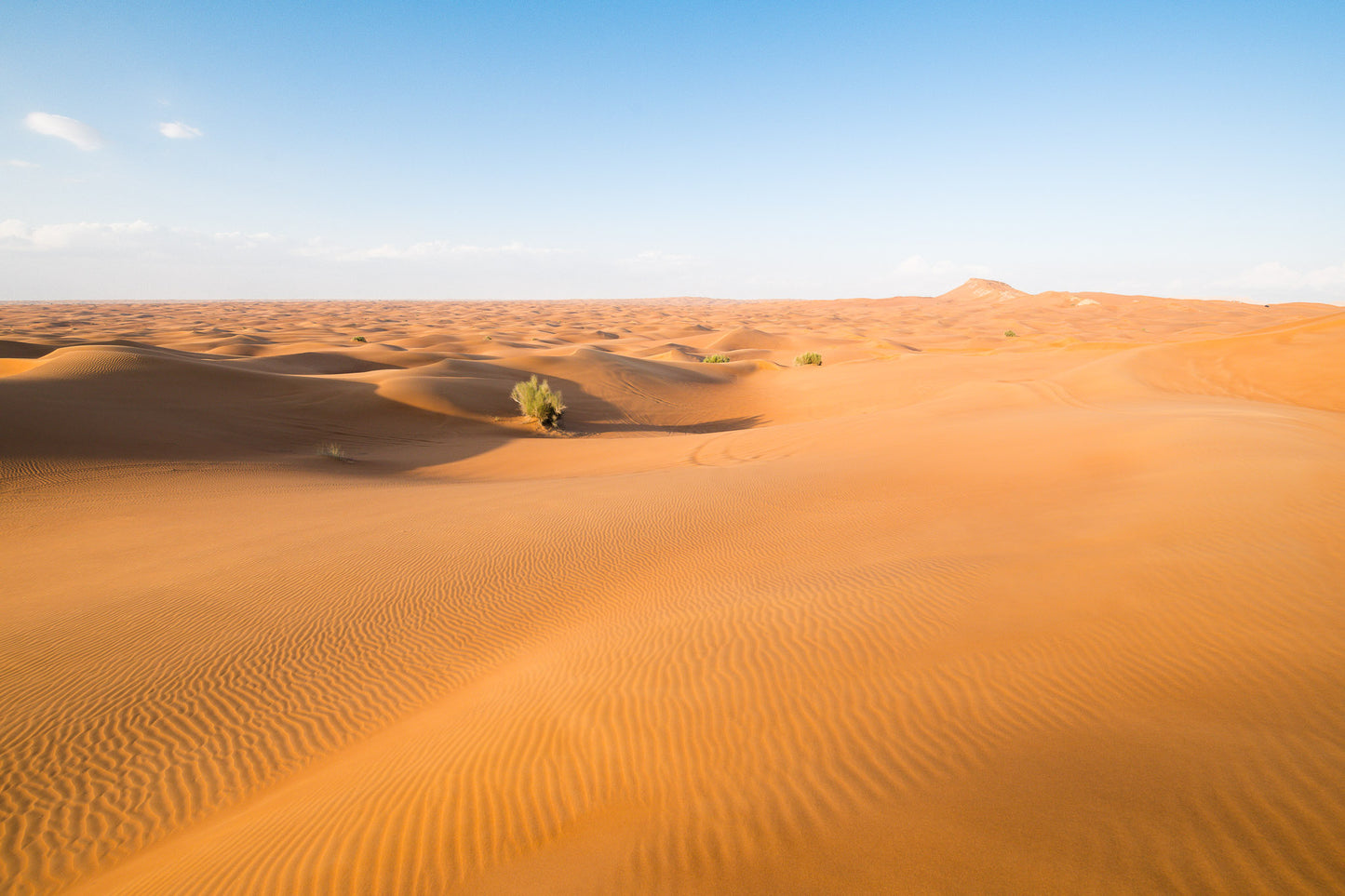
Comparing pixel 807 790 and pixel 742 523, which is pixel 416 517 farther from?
pixel 807 790

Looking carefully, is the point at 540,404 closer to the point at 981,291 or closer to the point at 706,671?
the point at 706,671

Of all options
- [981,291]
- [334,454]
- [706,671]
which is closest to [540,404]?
[334,454]

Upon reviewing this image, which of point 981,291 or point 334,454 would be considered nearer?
point 334,454

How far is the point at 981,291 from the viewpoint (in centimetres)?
14012

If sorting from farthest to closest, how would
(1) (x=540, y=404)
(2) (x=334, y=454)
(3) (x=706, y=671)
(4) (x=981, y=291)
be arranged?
1. (4) (x=981, y=291)
2. (1) (x=540, y=404)
3. (2) (x=334, y=454)
4. (3) (x=706, y=671)

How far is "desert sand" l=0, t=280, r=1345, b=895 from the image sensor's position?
7.79 ft

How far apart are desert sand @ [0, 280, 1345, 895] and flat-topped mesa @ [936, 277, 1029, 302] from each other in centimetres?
12906

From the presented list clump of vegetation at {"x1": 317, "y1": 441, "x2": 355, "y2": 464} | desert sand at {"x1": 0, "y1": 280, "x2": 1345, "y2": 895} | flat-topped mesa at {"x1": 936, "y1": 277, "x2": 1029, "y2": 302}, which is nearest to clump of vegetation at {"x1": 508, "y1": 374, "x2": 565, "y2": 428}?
clump of vegetation at {"x1": 317, "y1": 441, "x2": 355, "y2": 464}

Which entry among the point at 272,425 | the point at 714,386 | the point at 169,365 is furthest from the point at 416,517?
the point at 714,386

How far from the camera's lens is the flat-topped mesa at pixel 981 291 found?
125562mm

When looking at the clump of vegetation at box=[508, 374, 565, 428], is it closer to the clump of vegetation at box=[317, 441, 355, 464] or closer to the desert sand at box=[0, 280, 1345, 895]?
the clump of vegetation at box=[317, 441, 355, 464]

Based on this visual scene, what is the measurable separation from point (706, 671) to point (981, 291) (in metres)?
157

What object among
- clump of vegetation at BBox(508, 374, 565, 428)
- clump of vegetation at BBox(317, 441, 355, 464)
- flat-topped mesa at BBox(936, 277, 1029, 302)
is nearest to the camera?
clump of vegetation at BBox(317, 441, 355, 464)

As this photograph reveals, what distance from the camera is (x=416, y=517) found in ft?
28.2
